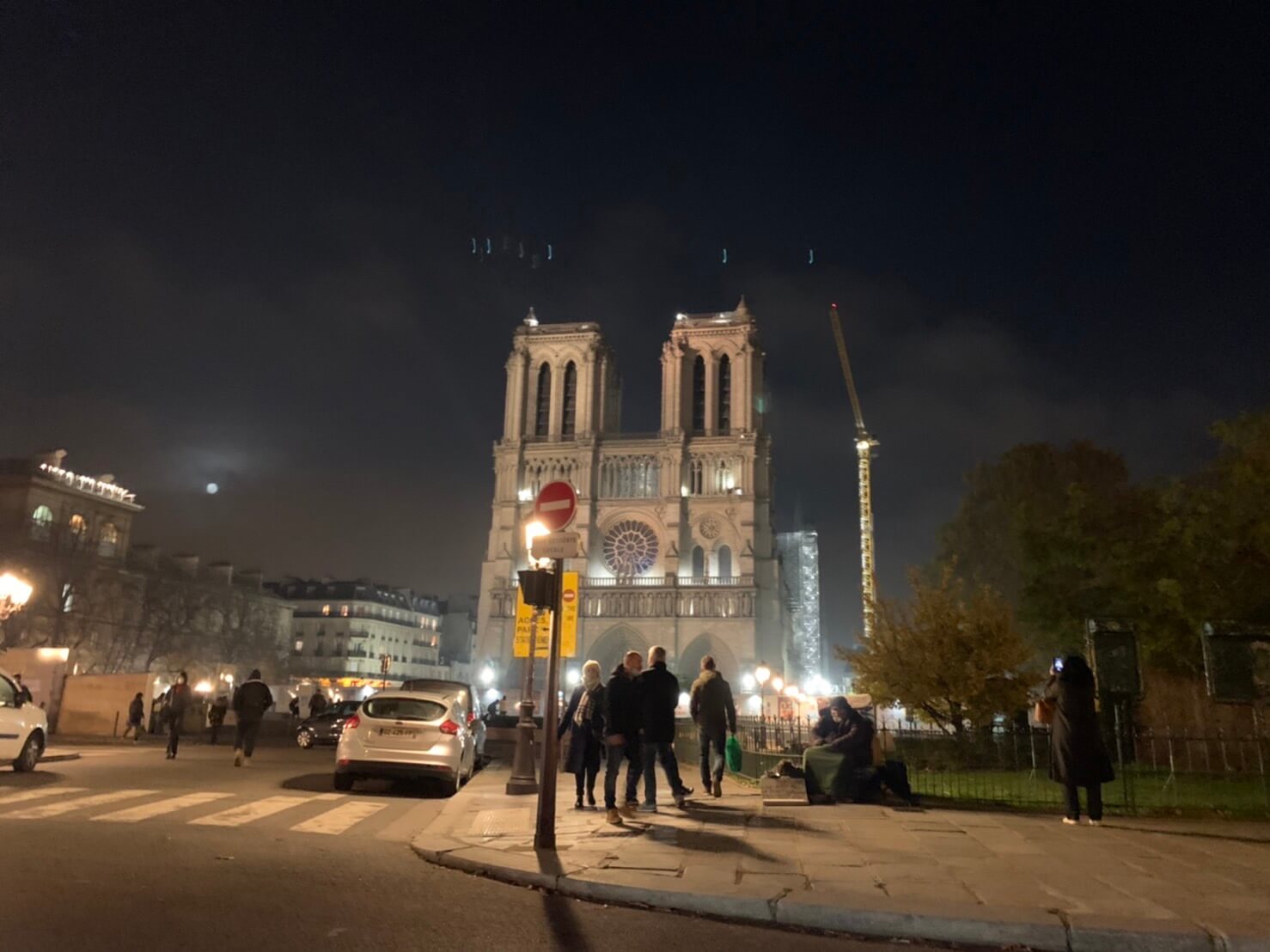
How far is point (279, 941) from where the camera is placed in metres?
4.51

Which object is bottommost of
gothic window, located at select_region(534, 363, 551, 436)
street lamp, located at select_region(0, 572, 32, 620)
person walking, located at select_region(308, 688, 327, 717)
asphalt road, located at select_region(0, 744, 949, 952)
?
asphalt road, located at select_region(0, 744, 949, 952)

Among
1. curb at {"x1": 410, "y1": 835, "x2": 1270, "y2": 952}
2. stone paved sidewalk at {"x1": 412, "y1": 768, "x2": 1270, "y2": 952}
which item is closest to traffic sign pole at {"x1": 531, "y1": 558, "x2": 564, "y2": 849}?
stone paved sidewalk at {"x1": 412, "y1": 768, "x2": 1270, "y2": 952}

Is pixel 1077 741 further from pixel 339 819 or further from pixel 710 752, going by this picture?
pixel 339 819

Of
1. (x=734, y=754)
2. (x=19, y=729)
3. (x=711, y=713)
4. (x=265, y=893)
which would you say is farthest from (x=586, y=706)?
Answer: (x=19, y=729)

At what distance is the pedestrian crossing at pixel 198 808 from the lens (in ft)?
26.8

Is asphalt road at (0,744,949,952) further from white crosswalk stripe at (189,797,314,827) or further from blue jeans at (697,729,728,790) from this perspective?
blue jeans at (697,729,728,790)

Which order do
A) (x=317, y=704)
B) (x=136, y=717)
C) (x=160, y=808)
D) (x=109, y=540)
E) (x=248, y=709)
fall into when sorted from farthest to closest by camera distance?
→ (x=109, y=540), (x=317, y=704), (x=136, y=717), (x=248, y=709), (x=160, y=808)

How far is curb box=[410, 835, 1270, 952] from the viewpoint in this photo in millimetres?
4711

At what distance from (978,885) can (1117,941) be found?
44.3 inches

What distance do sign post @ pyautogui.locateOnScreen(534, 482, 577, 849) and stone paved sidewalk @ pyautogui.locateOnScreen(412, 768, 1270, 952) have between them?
0.71 feet

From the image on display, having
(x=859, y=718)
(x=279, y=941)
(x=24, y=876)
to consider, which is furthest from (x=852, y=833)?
(x=24, y=876)

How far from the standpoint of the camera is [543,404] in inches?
2928

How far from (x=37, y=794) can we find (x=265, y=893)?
19.0 feet

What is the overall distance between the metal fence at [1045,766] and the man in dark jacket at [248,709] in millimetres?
7715
